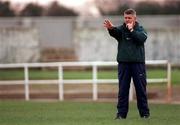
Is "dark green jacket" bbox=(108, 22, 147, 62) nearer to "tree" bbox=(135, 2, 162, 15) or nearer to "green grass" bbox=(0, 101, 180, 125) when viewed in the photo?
"green grass" bbox=(0, 101, 180, 125)

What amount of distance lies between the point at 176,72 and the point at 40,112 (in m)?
23.8

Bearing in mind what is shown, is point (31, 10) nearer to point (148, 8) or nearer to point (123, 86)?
point (148, 8)

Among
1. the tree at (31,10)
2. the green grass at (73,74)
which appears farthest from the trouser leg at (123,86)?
the tree at (31,10)

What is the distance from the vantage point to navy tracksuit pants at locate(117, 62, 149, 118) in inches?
534

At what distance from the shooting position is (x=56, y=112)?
52.6 ft

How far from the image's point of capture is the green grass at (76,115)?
1357 centimetres

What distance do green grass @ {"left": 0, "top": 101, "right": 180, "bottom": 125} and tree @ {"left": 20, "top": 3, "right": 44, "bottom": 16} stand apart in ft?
207

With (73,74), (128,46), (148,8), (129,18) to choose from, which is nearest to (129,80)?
(128,46)

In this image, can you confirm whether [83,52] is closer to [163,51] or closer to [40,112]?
[163,51]

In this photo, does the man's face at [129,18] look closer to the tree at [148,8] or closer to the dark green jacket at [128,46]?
the dark green jacket at [128,46]

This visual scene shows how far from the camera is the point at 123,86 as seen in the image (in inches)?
539

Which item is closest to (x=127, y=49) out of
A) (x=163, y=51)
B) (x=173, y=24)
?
(x=163, y=51)

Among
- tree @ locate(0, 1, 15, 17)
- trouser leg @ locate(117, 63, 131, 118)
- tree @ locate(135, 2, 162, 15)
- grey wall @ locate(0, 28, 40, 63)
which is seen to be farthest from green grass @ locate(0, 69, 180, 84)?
tree @ locate(135, 2, 162, 15)

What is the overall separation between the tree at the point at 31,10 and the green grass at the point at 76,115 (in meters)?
63.1
